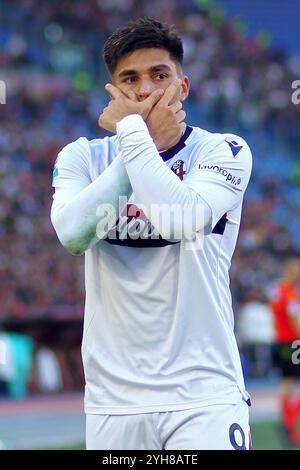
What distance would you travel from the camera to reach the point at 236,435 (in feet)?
11.7

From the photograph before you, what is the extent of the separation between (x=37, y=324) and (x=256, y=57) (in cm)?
1384

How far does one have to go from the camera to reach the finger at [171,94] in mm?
3645

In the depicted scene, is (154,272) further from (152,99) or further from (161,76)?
(161,76)

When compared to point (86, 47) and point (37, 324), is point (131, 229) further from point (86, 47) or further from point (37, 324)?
point (86, 47)

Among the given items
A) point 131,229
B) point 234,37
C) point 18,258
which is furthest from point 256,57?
point 131,229

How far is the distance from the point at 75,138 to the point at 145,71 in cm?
1894

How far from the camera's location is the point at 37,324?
17.0m

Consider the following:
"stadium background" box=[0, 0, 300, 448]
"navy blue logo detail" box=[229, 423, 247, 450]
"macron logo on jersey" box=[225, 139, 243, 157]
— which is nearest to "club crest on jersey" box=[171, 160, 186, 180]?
"macron logo on jersey" box=[225, 139, 243, 157]

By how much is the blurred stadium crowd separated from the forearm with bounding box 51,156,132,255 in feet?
43.8

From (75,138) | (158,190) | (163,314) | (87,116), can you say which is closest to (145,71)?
(158,190)

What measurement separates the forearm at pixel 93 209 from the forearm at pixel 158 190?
6cm

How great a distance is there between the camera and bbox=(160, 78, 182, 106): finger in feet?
12.0

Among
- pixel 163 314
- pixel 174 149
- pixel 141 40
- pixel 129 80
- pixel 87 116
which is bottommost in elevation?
pixel 163 314

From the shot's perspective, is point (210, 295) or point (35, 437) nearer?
point (210, 295)
